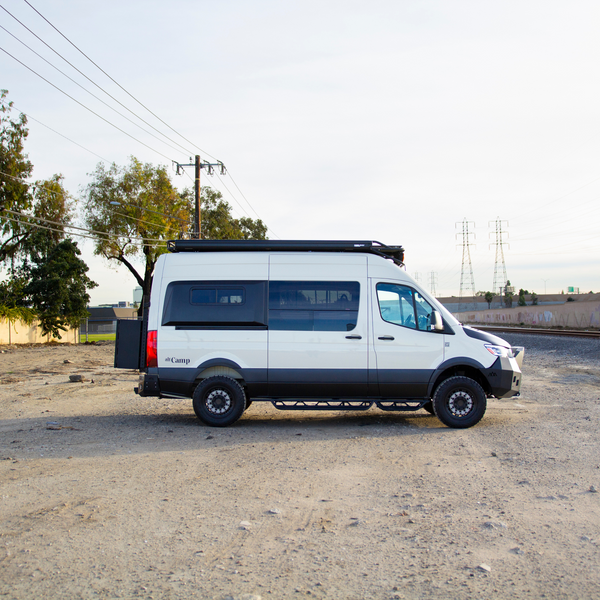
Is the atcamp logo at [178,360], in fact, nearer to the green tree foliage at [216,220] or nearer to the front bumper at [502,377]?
the front bumper at [502,377]

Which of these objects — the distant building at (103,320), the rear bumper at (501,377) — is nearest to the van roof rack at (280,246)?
the rear bumper at (501,377)

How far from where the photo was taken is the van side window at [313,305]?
864 centimetres

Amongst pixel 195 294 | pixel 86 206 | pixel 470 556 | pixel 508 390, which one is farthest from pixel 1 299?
pixel 470 556

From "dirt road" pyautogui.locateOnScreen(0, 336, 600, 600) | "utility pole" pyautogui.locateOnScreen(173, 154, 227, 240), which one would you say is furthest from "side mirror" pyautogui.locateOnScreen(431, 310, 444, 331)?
"utility pole" pyautogui.locateOnScreen(173, 154, 227, 240)

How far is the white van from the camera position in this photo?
8594 millimetres

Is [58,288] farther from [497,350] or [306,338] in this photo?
[497,350]

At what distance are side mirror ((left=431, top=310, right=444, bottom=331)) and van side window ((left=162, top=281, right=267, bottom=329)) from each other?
2.58m

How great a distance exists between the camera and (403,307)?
28.8 ft

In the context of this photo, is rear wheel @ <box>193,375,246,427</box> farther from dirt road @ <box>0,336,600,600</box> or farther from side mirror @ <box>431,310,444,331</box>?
side mirror @ <box>431,310,444,331</box>

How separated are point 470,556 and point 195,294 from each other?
19.2 feet

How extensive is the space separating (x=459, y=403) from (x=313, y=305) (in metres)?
2.66

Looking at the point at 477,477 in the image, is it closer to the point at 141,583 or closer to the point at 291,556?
the point at 291,556

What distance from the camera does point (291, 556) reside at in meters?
4.00

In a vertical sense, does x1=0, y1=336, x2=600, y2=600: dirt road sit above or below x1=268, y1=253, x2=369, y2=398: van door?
below
